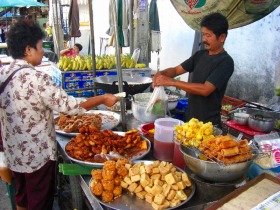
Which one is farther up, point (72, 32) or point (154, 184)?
point (72, 32)

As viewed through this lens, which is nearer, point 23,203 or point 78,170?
point 78,170

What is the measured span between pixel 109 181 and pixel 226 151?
2.19 feet

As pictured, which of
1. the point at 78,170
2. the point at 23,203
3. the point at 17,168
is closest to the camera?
A: the point at 78,170

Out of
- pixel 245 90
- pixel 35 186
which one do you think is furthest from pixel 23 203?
pixel 245 90

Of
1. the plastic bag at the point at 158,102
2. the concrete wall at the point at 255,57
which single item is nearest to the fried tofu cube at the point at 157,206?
the plastic bag at the point at 158,102

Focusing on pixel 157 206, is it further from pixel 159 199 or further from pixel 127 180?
pixel 127 180

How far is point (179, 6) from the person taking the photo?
3527 millimetres

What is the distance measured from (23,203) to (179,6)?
2757mm

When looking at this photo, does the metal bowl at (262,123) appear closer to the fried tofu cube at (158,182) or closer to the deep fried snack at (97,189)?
the fried tofu cube at (158,182)

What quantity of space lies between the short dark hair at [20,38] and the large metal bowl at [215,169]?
148 cm

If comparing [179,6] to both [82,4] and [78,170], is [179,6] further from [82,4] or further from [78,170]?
[82,4]

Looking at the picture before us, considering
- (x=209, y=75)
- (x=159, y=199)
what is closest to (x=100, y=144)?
(x=159, y=199)

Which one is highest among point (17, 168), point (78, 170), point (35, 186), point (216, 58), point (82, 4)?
point (82, 4)

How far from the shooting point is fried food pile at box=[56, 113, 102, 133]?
2633 mm
